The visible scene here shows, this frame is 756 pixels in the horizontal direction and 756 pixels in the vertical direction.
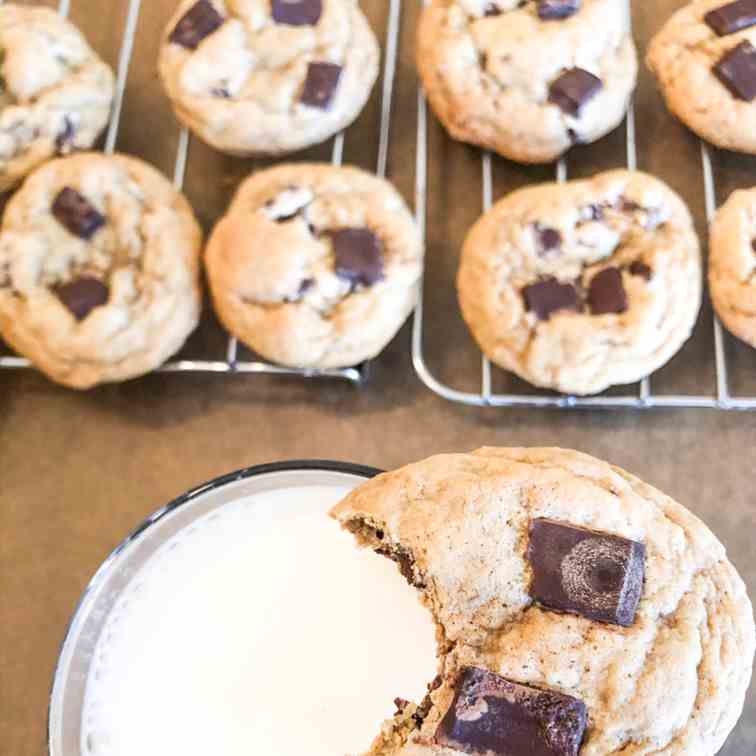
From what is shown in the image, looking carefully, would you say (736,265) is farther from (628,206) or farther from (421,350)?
(421,350)

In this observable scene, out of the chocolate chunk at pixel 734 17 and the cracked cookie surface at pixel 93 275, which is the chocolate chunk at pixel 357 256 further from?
the chocolate chunk at pixel 734 17

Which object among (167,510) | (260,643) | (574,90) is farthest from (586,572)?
(574,90)

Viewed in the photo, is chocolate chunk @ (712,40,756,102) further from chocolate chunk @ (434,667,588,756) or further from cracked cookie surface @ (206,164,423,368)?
chocolate chunk @ (434,667,588,756)

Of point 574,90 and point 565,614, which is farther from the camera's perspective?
point 574,90

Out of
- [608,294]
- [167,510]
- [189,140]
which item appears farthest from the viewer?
[189,140]

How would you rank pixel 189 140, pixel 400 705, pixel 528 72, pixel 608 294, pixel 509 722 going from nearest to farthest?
pixel 509 722 → pixel 400 705 → pixel 608 294 → pixel 528 72 → pixel 189 140

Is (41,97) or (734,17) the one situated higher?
(734,17)

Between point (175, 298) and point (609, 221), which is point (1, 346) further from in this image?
point (609, 221)
